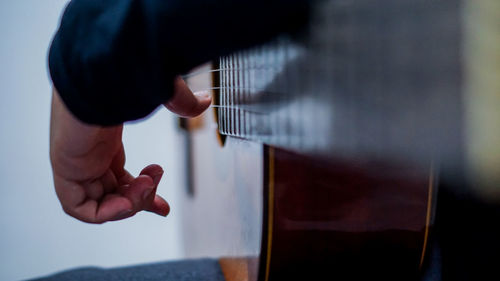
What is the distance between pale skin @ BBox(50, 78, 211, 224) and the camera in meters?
0.37

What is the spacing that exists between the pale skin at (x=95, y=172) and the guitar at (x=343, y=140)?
10 centimetres

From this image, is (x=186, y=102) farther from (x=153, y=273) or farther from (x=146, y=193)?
(x=153, y=273)

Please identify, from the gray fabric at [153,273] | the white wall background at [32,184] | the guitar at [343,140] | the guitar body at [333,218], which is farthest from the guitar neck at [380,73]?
the white wall background at [32,184]

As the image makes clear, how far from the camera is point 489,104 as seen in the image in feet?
1.06

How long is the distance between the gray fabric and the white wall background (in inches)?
6.2

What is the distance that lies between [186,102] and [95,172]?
11 centimetres

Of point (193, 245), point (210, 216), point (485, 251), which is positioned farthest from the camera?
point (193, 245)

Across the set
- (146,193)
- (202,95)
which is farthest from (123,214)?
(202,95)

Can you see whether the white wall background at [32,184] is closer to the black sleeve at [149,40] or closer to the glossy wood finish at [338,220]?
the glossy wood finish at [338,220]

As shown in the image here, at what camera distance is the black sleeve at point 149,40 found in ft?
0.95

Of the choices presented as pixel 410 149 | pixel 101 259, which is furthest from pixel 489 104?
pixel 101 259

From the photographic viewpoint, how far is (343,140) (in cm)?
35

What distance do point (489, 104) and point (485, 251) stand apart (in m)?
0.16

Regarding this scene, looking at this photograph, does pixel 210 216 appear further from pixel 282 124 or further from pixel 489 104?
pixel 489 104
